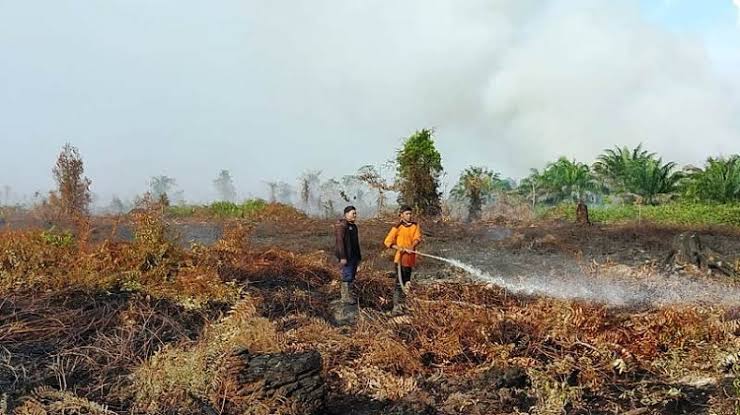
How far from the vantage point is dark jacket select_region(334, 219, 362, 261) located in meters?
8.22

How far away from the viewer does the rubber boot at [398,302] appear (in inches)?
313

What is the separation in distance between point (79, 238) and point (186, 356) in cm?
414

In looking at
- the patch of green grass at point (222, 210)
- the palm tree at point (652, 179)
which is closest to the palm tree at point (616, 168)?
the palm tree at point (652, 179)

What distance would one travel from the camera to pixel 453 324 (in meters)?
6.96

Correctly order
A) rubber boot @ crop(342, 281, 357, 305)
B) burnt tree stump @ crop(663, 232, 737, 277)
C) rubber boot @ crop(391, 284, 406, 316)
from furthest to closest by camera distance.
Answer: burnt tree stump @ crop(663, 232, 737, 277), rubber boot @ crop(342, 281, 357, 305), rubber boot @ crop(391, 284, 406, 316)

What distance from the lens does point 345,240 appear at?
8.23 meters

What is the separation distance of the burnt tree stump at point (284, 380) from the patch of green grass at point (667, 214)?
1668 centimetres

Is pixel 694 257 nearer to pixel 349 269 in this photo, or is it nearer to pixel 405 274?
pixel 405 274

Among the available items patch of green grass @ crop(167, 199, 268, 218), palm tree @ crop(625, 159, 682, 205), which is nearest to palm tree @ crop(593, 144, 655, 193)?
palm tree @ crop(625, 159, 682, 205)

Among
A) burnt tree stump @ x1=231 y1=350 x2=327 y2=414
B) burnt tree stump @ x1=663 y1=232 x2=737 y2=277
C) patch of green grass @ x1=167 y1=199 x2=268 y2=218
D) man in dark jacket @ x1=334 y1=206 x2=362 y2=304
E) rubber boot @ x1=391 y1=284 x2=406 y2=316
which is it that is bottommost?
burnt tree stump @ x1=231 y1=350 x2=327 y2=414

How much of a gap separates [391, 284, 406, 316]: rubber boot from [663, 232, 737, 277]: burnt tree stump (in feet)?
17.1

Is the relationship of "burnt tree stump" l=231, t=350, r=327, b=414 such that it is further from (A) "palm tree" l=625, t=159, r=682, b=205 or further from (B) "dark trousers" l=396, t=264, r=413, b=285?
(A) "palm tree" l=625, t=159, r=682, b=205

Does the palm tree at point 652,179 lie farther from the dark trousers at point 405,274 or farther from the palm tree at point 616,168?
the dark trousers at point 405,274

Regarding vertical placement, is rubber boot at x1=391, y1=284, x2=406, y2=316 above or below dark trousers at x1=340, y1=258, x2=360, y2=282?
below
